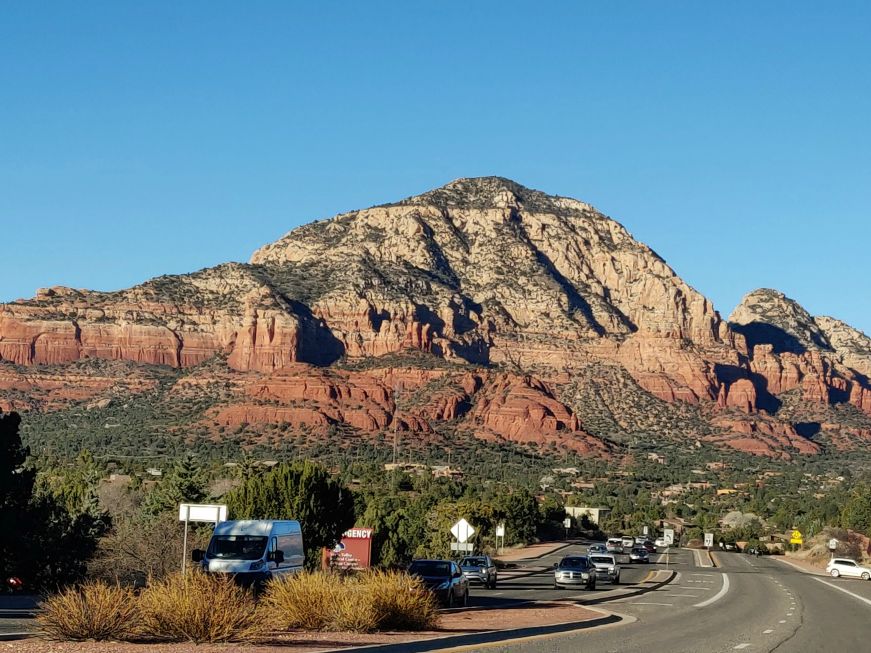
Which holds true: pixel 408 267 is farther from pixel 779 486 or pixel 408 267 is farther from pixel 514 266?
pixel 779 486

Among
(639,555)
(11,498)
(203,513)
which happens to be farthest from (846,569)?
(203,513)

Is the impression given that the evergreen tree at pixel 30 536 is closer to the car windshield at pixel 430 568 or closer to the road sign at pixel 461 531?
the road sign at pixel 461 531

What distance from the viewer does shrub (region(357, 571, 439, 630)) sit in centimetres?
2439

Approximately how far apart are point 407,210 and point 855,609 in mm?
158805

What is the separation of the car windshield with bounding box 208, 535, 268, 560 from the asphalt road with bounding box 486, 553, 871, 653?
7249 millimetres

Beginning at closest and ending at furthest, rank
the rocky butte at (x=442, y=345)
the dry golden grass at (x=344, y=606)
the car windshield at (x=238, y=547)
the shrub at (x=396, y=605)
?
the dry golden grass at (x=344, y=606) → the shrub at (x=396, y=605) → the car windshield at (x=238, y=547) → the rocky butte at (x=442, y=345)

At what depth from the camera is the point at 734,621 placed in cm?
3203

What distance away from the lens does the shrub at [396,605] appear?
960 inches

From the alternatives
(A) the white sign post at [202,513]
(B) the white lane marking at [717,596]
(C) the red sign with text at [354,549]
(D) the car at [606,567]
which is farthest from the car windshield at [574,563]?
(A) the white sign post at [202,513]

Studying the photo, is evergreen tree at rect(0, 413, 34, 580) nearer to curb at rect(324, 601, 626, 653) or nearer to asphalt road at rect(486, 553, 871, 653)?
asphalt road at rect(486, 553, 871, 653)

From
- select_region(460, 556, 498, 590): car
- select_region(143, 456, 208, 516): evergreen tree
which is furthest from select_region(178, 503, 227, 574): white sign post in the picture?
select_region(143, 456, 208, 516): evergreen tree

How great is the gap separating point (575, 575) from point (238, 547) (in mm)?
20170

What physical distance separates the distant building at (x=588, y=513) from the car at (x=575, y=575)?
222 feet

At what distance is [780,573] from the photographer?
67.6 m
